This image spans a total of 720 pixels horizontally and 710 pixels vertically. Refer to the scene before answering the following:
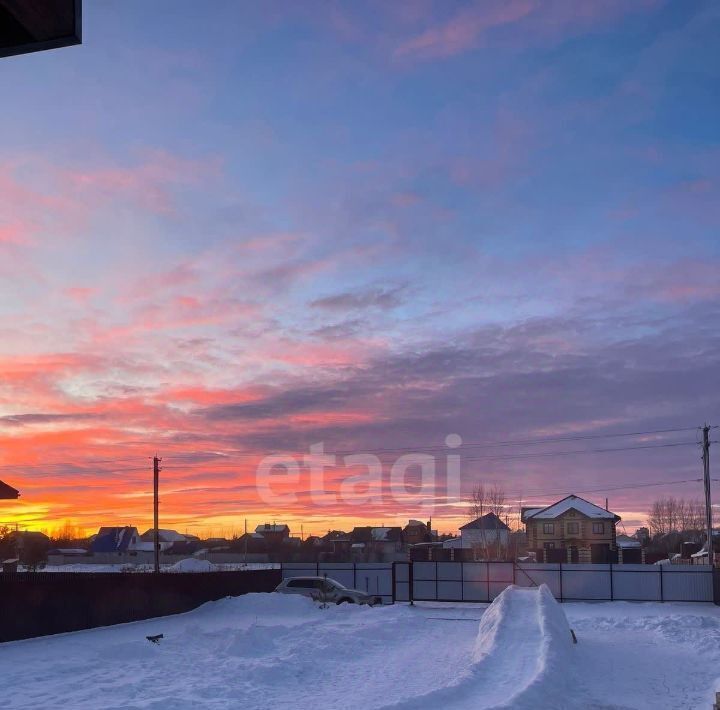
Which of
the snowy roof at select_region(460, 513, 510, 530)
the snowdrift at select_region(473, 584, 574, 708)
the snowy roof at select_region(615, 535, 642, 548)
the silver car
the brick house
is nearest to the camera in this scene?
the snowdrift at select_region(473, 584, 574, 708)

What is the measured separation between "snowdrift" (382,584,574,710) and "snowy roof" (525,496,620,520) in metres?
66.2

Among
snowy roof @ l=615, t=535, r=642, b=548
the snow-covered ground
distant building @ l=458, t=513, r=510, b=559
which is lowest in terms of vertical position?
snowy roof @ l=615, t=535, r=642, b=548

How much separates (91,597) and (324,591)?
11.9 metres

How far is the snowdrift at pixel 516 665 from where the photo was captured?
12.6 m

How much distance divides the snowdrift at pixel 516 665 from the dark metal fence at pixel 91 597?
470 inches

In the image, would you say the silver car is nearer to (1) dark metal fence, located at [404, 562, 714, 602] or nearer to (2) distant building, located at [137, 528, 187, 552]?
(1) dark metal fence, located at [404, 562, 714, 602]

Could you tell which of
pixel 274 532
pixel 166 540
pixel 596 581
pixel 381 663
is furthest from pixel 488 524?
pixel 381 663

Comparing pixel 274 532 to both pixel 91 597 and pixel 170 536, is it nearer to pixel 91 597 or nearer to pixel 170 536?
pixel 170 536

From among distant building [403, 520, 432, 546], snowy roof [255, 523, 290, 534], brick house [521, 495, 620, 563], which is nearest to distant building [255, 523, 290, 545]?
snowy roof [255, 523, 290, 534]

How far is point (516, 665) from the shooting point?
1577 centimetres

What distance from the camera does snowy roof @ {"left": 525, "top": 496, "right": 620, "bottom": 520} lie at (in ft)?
286

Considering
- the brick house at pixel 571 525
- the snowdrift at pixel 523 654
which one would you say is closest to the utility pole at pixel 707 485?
the snowdrift at pixel 523 654

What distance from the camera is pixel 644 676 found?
57.5 ft

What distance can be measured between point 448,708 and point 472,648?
9.64 meters
